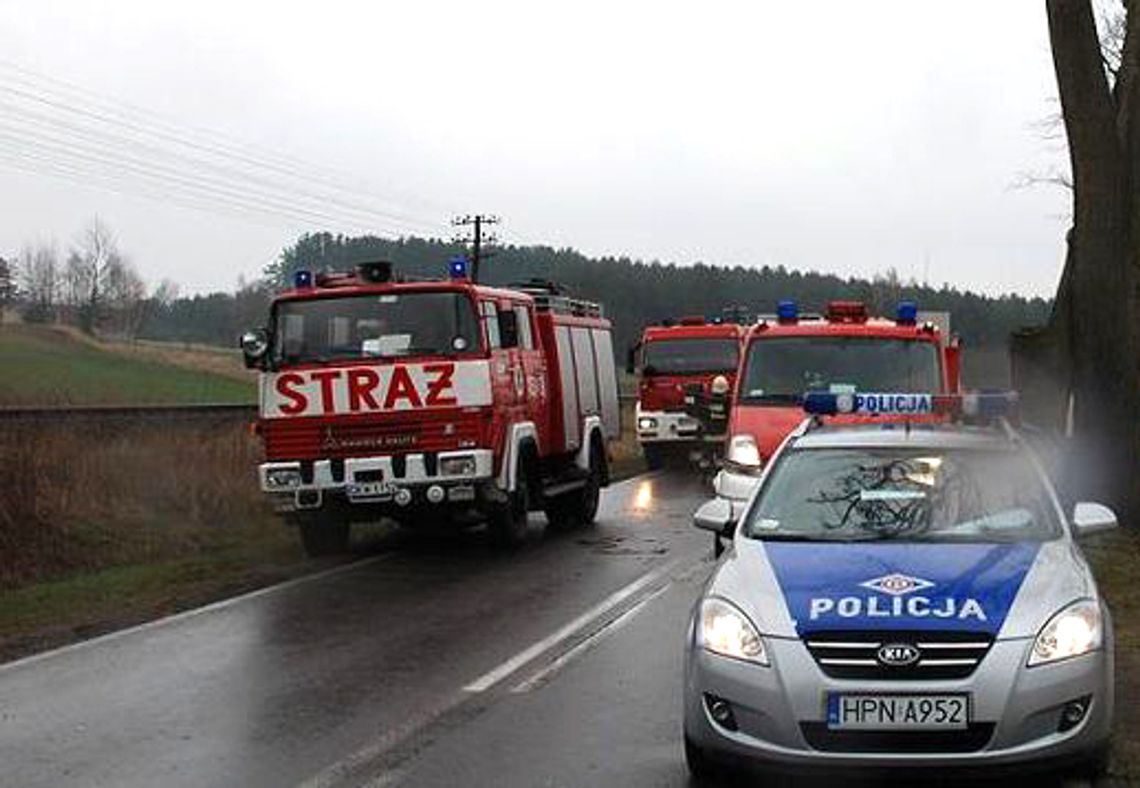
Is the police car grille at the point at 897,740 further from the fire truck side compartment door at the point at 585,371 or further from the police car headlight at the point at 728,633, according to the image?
the fire truck side compartment door at the point at 585,371

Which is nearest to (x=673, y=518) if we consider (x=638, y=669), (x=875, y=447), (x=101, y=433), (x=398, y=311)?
(x=398, y=311)

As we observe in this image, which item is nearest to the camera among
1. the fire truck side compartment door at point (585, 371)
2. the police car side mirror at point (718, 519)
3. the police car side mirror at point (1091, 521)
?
the police car side mirror at point (1091, 521)

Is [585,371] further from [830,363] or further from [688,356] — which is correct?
[688,356]

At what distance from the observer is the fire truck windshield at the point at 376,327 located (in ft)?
46.8

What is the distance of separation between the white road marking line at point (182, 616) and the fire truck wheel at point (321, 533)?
539mm

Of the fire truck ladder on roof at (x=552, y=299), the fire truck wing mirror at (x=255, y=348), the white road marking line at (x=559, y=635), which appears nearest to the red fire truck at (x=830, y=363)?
the white road marking line at (x=559, y=635)

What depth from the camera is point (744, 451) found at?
42.0ft

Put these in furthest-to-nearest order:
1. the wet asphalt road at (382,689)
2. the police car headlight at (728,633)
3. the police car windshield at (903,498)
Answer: the police car windshield at (903,498), the wet asphalt road at (382,689), the police car headlight at (728,633)

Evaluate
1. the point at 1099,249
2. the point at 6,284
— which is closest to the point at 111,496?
the point at 1099,249

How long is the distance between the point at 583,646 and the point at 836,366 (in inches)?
210

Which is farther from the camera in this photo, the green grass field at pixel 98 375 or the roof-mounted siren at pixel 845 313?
the green grass field at pixel 98 375

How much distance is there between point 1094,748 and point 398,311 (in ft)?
31.3

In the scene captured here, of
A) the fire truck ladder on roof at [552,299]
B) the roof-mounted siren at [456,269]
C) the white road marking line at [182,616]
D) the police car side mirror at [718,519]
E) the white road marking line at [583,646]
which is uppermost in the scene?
the roof-mounted siren at [456,269]

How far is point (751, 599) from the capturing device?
6.08 metres
